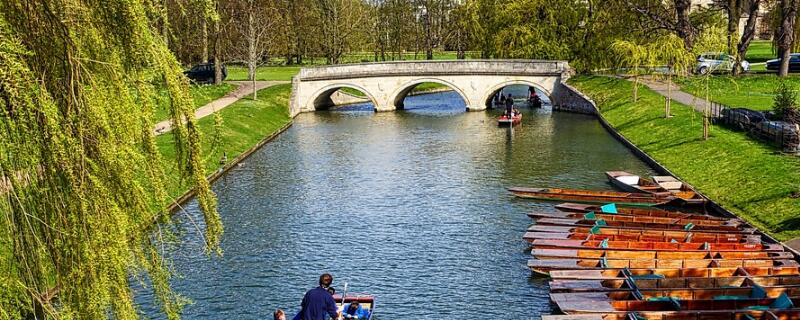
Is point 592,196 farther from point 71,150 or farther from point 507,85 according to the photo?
point 507,85

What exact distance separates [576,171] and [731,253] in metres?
16.7

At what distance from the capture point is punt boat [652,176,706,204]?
104ft

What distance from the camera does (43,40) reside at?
10.8 metres

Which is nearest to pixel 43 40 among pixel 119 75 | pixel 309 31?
pixel 119 75

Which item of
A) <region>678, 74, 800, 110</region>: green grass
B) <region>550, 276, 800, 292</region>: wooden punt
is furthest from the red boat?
<region>550, 276, 800, 292</region>: wooden punt

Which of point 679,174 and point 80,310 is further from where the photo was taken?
point 679,174

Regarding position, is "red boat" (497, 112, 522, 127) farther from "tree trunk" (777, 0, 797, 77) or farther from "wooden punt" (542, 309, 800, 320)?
"wooden punt" (542, 309, 800, 320)

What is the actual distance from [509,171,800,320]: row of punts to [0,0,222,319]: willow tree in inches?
416

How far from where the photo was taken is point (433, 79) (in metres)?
68.0


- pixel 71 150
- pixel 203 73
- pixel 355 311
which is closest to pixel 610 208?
pixel 355 311

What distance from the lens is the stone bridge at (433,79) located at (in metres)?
66.2

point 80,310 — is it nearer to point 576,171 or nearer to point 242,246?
point 242,246

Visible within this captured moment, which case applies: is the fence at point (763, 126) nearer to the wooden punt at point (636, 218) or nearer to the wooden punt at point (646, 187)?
the wooden punt at point (646, 187)

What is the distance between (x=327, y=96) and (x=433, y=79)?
10304 mm
